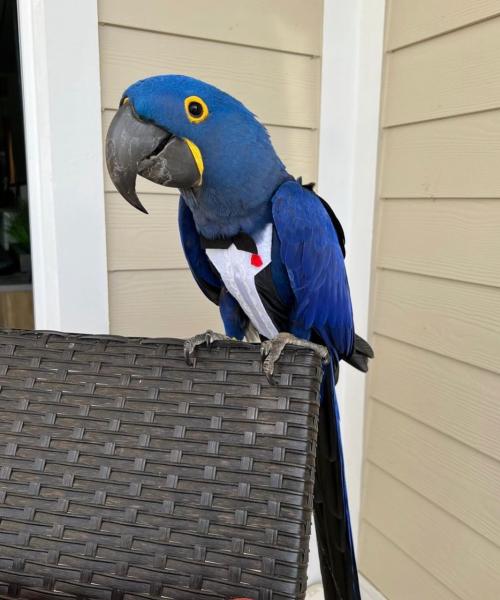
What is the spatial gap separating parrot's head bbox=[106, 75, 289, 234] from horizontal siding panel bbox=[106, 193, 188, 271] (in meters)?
0.35

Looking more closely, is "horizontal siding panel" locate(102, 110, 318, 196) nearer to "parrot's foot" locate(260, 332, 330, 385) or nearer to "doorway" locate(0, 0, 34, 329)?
"doorway" locate(0, 0, 34, 329)

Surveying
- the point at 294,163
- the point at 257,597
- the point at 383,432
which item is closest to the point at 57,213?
the point at 294,163

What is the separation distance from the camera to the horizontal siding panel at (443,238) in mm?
1015

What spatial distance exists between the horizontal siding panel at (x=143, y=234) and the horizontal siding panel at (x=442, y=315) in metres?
0.53

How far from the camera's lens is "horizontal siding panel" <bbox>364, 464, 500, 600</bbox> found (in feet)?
3.57

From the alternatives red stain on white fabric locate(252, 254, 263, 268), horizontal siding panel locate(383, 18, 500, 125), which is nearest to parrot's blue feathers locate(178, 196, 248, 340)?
red stain on white fabric locate(252, 254, 263, 268)

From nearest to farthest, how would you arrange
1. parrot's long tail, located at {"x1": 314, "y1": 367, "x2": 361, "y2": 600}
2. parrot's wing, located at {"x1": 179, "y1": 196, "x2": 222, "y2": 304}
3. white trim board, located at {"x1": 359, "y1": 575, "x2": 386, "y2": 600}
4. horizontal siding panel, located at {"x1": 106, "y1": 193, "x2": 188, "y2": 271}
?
parrot's long tail, located at {"x1": 314, "y1": 367, "x2": 361, "y2": 600} < parrot's wing, located at {"x1": 179, "y1": 196, "x2": 222, "y2": 304} < horizontal siding panel, located at {"x1": 106, "y1": 193, "x2": 188, "y2": 271} < white trim board, located at {"x1": 359, "y1": 575, "x2": 386, "y2": 600}

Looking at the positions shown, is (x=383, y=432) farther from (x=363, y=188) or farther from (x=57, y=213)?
(x=57, y=213)

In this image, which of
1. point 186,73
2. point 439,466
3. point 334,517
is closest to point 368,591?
point 439,466

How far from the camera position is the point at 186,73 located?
1132 millimetres

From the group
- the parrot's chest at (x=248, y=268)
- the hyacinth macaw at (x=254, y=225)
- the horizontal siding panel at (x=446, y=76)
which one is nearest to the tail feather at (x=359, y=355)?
the hyacinth macaw at (x=254, y=225)

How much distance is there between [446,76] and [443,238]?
34 cm

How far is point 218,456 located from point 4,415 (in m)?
0.29

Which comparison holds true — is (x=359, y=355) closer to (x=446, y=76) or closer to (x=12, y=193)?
(x=446, y=76)
